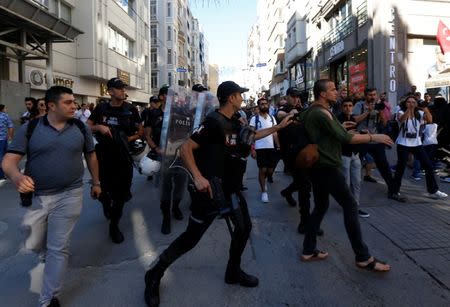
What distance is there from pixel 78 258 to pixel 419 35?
1636 centimetres

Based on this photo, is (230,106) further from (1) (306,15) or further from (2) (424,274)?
(1) (306,15)

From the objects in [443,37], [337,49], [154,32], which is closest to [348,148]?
[443,37]

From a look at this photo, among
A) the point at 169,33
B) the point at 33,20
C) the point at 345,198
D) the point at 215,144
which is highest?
the point at 169,33

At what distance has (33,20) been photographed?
14.9 m

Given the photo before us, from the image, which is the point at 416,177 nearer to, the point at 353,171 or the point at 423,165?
the point at 423,165

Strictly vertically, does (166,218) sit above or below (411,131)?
below

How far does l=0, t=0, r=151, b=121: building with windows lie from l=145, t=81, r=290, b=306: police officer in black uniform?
1266cm

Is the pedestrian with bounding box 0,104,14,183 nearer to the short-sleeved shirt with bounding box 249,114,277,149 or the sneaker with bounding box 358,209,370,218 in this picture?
the short-sleeved shirt with bounding box 249,114,277,149

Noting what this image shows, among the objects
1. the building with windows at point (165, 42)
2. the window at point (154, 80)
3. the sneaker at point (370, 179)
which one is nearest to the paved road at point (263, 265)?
the sneaker at point (370, 179)

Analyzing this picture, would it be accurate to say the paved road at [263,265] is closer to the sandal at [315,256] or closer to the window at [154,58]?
the sandal at [315,256]

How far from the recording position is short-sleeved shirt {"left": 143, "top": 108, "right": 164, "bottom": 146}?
6.05m

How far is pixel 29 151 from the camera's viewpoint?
3.11 metres

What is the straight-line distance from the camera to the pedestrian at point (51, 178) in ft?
10.1

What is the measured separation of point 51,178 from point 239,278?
69.9 inches
